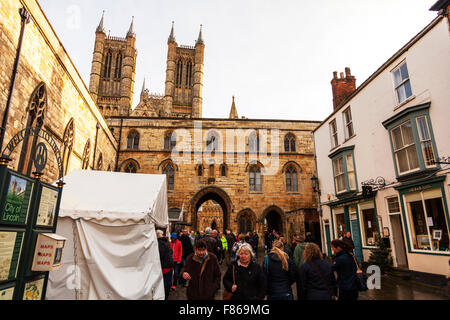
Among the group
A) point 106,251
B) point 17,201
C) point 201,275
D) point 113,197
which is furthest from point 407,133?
point 17,201

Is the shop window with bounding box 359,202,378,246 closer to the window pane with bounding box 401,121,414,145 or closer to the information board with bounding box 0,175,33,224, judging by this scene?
the window pane with bounding box 401,121,414,145

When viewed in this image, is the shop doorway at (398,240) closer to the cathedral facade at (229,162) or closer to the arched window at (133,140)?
the cathedral facade at (229,162)

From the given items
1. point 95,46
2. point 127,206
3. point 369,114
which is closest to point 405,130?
point 369,114

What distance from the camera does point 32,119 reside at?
875 cm

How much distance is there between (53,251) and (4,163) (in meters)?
1.25

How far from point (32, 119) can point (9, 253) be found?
7605 millimetres

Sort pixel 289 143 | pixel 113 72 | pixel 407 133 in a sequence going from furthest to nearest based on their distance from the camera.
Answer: pixel 113 72 < pixel 289 143 < pixel 407 133

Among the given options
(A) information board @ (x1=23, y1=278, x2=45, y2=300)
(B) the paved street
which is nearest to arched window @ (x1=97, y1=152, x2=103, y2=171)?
(B) the paved street

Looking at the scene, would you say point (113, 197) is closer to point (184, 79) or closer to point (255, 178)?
point (255, 178)

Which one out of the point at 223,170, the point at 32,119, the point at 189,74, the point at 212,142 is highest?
the point at 189,74

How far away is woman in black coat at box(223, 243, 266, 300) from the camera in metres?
3.42

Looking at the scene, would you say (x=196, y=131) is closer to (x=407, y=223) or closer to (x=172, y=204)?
(x=172, y=204)

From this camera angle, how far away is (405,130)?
895 centimetres

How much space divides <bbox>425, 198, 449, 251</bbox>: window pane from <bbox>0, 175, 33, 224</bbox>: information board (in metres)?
9.90
